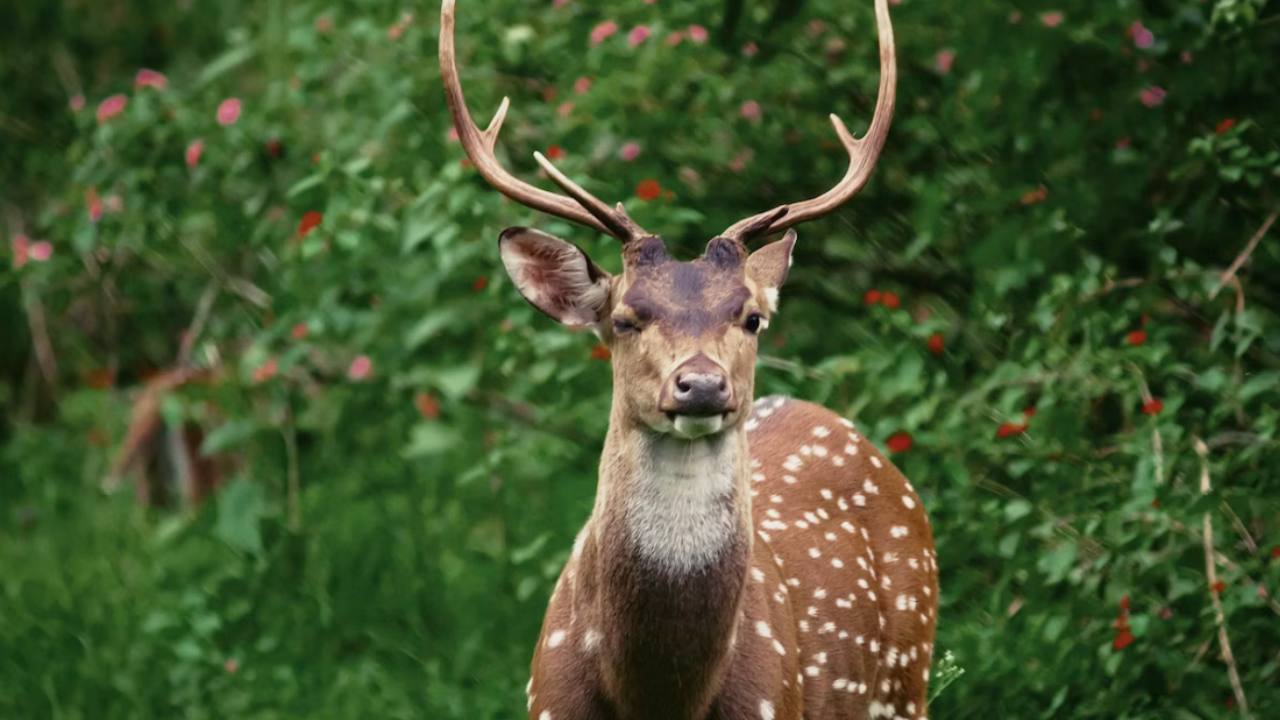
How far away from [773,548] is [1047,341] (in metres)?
1.15

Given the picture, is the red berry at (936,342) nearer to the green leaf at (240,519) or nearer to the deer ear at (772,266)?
the deer ear at (772,266)

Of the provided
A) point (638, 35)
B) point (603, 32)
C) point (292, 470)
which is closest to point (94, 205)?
point (292, 470)

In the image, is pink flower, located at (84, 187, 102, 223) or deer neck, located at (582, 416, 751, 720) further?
pink flower, located at (84, 187, 102, 223)

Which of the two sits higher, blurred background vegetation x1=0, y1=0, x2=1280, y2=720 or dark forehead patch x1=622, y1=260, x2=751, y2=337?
dark forehead patch x1=622, y1=260, x2=751, y2=337

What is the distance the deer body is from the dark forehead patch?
0.23 meters

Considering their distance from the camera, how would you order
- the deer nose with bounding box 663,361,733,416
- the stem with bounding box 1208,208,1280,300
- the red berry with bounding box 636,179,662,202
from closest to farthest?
the deer nose with bounding box 663,361,733,416
the stem with bounding box 1208,208,1280,300
the red berry with bounding box 636,179,662,202

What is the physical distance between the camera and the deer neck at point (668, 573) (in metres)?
3.42

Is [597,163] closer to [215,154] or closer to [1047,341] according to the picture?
[215,154]

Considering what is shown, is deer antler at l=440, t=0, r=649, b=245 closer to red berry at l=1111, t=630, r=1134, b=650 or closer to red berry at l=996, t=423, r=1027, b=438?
red berry at l=996, t=423, r=1027, b=438

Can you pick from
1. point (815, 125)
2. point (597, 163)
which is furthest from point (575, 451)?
point (815, 125)

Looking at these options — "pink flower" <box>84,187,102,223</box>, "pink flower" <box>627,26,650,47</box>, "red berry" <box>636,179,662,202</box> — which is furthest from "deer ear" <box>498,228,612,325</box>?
"pink flower" <box>84,187,102,223</box>

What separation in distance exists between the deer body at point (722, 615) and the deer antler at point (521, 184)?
1.41 feet

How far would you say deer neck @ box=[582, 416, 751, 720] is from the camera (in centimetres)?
342

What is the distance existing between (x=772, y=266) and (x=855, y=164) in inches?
11.0
